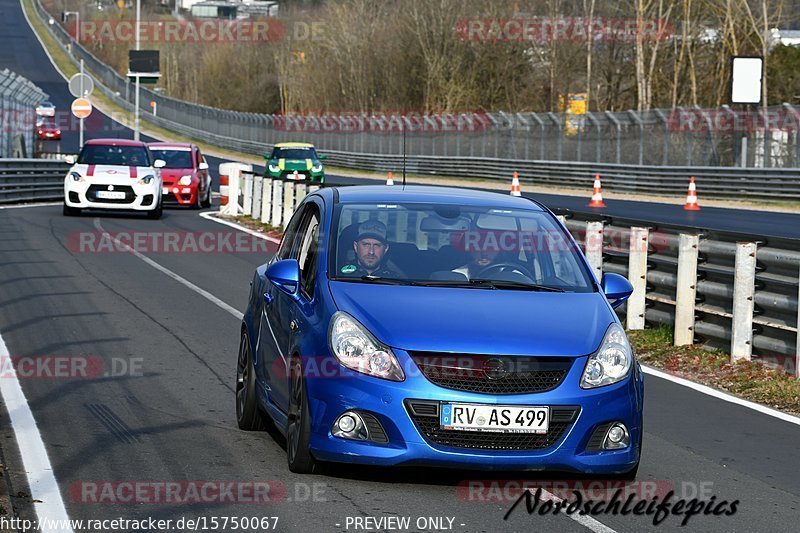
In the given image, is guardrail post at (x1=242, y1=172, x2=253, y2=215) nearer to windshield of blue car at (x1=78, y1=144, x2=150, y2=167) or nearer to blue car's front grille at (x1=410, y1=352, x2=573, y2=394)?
windshield of blue car at (x1=78, y1=144, x2=150, y2=167)

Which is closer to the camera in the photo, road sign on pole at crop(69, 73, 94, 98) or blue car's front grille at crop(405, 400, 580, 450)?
blue car's front grille at crop(405, 400, 580, 450)

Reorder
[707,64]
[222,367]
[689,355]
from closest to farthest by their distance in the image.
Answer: [222,367] < [689,355] < [707,64]

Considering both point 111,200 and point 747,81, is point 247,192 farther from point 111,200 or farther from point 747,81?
point 747,81

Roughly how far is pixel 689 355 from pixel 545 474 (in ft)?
16.6

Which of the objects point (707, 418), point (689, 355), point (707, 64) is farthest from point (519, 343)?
point (707, 64)

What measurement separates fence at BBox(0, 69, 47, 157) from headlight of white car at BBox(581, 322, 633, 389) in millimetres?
29949

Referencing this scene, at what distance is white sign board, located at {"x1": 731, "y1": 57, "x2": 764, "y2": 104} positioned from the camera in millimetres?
42594

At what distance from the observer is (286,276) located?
725 cm

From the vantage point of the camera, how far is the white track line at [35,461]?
19.5ft

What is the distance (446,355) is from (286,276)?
1246mm

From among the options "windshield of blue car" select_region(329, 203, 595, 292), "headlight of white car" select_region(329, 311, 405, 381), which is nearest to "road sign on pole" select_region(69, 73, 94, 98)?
"windshield of blue car" select_region(329, 203, 595, 292)

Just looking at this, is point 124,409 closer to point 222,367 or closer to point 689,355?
point 222,367

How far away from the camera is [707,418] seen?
30.0ft

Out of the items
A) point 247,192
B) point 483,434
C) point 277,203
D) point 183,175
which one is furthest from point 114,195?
point 483,434
